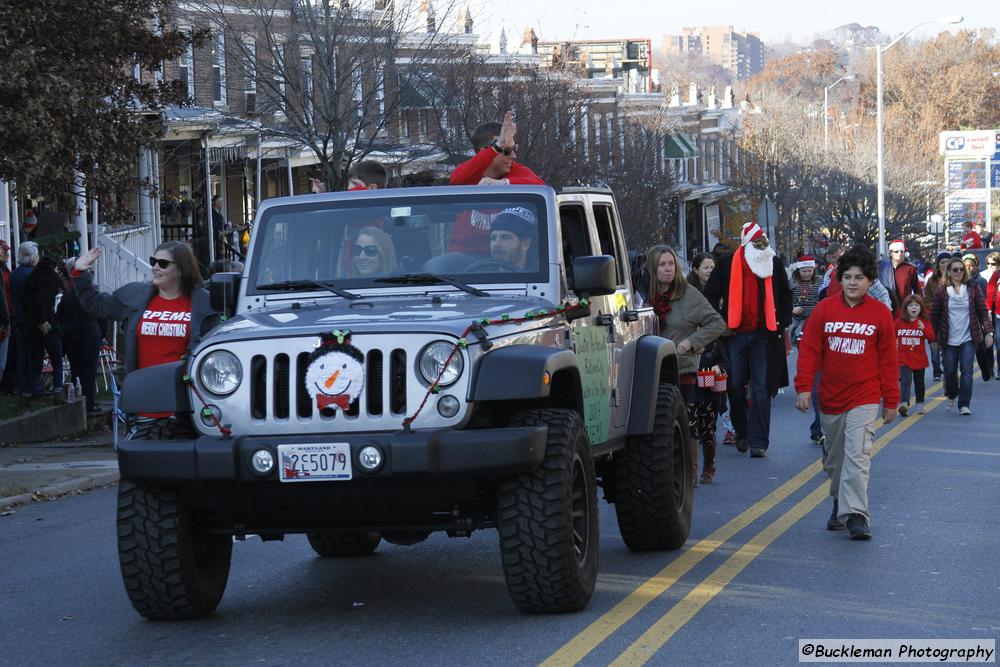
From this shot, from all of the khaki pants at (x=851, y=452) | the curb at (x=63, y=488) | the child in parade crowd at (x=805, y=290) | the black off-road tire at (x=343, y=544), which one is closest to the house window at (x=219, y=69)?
the child in parade crowd at (x=805, y=290)

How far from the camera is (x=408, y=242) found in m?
8.50

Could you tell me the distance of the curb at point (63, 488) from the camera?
13078 millimetres

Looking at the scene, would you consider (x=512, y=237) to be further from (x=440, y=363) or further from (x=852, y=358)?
(x=852, y=358)

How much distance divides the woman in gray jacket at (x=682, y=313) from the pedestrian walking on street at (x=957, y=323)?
7318mm

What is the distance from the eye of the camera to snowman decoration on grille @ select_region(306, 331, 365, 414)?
7.09m

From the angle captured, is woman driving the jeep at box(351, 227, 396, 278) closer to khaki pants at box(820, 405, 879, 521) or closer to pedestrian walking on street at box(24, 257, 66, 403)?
khaki pants at box(820, 405, 879, 521)

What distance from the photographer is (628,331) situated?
9.52 meters

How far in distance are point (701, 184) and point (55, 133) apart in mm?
52768

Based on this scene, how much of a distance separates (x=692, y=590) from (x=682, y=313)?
4.26 m

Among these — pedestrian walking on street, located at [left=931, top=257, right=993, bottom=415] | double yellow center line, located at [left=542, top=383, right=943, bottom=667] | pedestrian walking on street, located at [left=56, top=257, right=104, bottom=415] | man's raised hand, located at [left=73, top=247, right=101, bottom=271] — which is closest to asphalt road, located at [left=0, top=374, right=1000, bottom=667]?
double yellow center line, located at [left=542, top=383, right=943, bottom=667]

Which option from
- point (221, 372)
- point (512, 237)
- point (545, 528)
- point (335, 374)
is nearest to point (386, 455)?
point (335, 374)

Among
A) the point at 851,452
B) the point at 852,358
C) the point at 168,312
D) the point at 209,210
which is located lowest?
the point at 851,452

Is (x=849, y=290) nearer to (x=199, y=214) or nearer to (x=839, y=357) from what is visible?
(x=839, y=357)

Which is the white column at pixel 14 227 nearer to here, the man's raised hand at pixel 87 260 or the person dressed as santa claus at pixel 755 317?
the person dressed as santa claus at pixel 755 317
